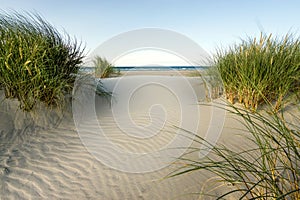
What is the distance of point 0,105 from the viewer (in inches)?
132

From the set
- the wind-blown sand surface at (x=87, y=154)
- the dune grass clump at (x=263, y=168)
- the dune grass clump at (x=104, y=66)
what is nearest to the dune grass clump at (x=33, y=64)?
the wind-blown sand surface at (x=87, y=154)

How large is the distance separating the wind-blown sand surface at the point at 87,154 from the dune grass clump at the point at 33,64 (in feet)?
0.75

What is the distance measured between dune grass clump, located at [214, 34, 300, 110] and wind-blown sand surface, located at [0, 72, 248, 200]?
0.70m

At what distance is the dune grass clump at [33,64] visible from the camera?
3.32 metres

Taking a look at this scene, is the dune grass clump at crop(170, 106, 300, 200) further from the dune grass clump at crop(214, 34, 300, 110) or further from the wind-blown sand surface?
the dune grass clump at crop(214, 34, 300, 110)

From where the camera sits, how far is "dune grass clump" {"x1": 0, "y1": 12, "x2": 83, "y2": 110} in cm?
332

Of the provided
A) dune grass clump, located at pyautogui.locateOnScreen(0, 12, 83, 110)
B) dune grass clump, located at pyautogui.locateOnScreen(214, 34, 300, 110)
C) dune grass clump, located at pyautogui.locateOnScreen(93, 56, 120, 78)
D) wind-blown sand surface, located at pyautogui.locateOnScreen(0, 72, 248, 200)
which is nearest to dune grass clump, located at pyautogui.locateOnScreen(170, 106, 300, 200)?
wind-blown sand surface, located at pyautogui.locateOnScreen(0, 72, 248, 200)

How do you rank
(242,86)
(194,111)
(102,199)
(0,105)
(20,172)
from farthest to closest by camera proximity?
(194,111) → (242,86) → (0,105) → (20,172) → (102,199)

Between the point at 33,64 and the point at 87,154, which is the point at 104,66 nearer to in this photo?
the point at 33,64

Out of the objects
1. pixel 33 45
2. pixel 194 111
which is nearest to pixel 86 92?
pixel 33 45

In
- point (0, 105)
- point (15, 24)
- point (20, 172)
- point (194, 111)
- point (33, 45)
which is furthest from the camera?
point (194, 111)

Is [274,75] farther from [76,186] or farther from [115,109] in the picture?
[76,186]

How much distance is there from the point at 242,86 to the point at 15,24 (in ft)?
14.4

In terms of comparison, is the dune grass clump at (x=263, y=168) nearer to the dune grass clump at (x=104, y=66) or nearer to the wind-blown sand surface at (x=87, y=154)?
the wind-blown sand surface at (x=87, y=154)
